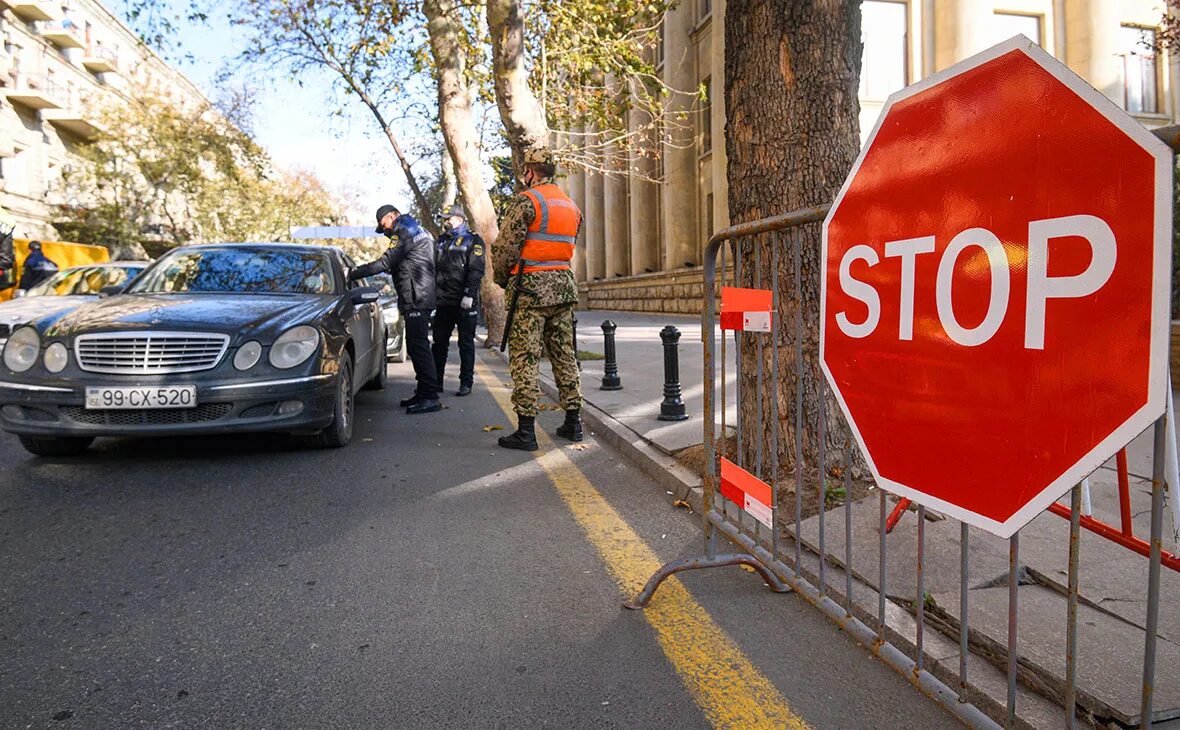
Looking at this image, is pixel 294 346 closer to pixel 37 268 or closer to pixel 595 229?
pixel 37 268

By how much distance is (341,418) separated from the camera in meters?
5.78

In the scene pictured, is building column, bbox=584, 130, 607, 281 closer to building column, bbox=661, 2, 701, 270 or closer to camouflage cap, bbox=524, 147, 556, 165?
building column, bbox=661, 2, 701, 270

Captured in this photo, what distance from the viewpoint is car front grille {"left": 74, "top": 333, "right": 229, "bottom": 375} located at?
16.4 ft

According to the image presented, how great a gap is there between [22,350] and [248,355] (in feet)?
4.58

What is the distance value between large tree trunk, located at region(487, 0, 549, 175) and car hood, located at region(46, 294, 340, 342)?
17.4 feet

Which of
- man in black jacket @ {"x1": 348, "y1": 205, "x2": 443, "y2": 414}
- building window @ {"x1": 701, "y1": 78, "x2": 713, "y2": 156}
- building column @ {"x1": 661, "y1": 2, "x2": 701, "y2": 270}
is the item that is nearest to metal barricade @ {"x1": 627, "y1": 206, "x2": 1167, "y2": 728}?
man in black jacket @ {"x1": 348, "y1": 205, "x2": 443, "y2": 414}

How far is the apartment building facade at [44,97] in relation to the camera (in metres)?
34.6

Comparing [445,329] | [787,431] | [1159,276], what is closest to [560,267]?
[787,431]

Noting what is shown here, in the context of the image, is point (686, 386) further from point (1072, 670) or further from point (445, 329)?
point (1072, 670)

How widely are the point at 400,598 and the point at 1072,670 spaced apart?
7.39 feet

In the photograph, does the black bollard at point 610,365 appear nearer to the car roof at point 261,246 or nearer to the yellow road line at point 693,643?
the car roof at point 261,246

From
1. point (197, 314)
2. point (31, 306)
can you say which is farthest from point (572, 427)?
point (31, 306)

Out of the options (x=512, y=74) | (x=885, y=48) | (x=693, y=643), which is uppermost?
(x=885, y=48)

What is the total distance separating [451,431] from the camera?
6.64 metres
